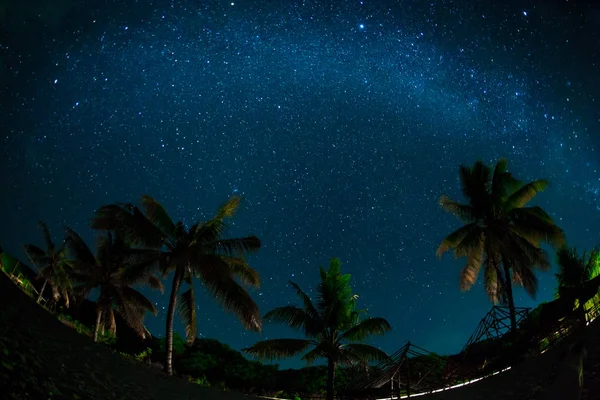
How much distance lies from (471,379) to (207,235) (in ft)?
→ 36.3

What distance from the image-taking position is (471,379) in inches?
581

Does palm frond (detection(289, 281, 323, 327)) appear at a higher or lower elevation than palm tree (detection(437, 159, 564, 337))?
lower

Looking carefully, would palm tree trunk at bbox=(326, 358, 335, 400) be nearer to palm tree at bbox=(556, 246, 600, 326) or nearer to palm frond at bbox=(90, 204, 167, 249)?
palm frond at bbox=(90, 204, 167, 249)

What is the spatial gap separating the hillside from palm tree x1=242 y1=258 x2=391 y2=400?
242 inches

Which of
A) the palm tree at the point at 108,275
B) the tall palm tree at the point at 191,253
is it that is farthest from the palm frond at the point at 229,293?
the palm tree at the point at 108,275

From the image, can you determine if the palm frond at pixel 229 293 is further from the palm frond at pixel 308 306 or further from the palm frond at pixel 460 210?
the palm frond at pixel 460 210

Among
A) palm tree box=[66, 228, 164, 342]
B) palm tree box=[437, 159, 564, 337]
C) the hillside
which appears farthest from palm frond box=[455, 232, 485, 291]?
palm tree box=[66, 228, 164, 342]

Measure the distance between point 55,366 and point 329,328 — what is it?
13.3 m

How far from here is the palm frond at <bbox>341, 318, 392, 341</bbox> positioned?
60.4 feet

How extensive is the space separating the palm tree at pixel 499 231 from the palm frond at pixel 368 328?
16.2 feet

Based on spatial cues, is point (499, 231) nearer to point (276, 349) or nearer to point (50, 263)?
point (276, 349)

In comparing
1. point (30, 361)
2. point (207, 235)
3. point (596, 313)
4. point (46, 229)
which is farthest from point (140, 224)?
point (596, 313)

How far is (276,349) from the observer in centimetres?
1795

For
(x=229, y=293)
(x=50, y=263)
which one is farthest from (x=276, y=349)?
(x=50, y=263)
